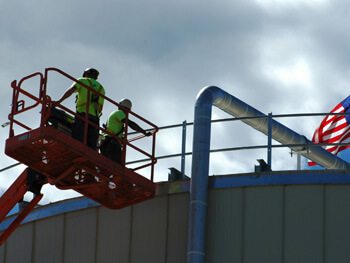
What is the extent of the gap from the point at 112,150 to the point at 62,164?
1113 mm

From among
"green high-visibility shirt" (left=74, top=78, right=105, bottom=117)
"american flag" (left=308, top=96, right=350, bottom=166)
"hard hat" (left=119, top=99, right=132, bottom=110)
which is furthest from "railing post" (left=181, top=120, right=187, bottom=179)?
"american flag" (left=308, top=96, right=350, bottom=166)

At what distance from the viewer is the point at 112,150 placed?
67.7 feet

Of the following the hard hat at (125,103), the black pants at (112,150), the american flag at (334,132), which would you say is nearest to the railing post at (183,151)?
the hard hat at (125,103)

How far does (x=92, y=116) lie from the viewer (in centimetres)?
2048

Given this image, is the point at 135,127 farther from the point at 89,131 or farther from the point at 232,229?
the point at 232,229

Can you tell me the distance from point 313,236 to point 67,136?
5.09 meters

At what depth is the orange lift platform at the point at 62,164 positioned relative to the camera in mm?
19359

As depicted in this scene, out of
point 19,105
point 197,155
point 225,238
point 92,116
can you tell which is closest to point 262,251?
point 225,238

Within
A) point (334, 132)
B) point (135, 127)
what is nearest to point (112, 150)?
point (135, 127)

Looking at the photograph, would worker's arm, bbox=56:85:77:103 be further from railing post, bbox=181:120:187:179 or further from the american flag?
the american flag

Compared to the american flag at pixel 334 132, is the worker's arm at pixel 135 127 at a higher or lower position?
lower

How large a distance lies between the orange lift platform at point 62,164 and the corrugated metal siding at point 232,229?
1.92ft

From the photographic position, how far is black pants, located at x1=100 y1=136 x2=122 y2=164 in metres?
20.6

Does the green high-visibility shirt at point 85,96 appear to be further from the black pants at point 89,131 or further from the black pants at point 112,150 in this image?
the black pants at point 112,150
